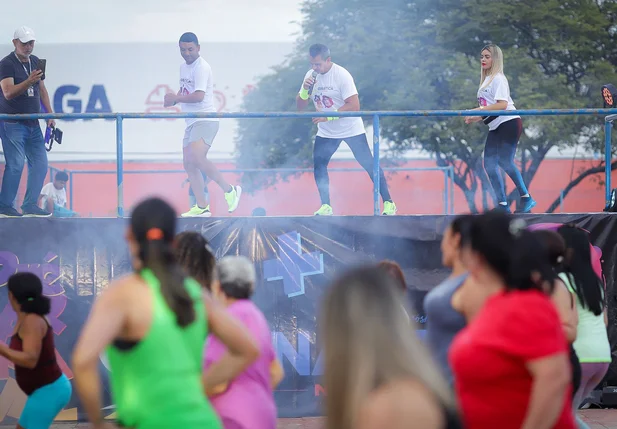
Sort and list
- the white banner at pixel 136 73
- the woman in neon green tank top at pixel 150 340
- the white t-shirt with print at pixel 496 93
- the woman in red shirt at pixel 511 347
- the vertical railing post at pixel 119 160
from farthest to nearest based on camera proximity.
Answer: the white banner at pixel 136 73, the white t-shirt with print at pixel 496 93, the vertical railing post at pixel 119 160, the woman in red shirt at pixel 511 347, the woman in neon green tank top at pixel 150 340

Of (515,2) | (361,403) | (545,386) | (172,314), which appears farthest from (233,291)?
(515,2)

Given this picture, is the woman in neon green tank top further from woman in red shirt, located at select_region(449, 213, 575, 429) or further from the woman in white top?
the woman in white top

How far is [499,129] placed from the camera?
9.12 m

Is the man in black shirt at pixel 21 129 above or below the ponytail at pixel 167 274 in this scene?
above

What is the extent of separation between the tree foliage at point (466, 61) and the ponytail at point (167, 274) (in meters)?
19.2

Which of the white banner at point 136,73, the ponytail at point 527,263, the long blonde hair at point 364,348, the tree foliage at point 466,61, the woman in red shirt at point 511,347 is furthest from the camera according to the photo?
the white banner at point 136,73

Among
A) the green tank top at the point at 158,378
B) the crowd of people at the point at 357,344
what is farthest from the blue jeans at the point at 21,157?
the green tank top at the point at 158,378

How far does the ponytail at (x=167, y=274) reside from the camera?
136 inches

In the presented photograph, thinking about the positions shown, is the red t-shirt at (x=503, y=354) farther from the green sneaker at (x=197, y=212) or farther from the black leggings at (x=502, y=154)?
the green sneaker at (x=197, y=212)

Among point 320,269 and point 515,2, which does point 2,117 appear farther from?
point 515,2

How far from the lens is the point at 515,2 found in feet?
77.1

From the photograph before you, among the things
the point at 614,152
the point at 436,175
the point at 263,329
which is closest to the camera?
the point at 263,329

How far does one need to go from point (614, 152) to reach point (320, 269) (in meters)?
15.3

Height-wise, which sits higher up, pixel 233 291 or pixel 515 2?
pixel 515 2
